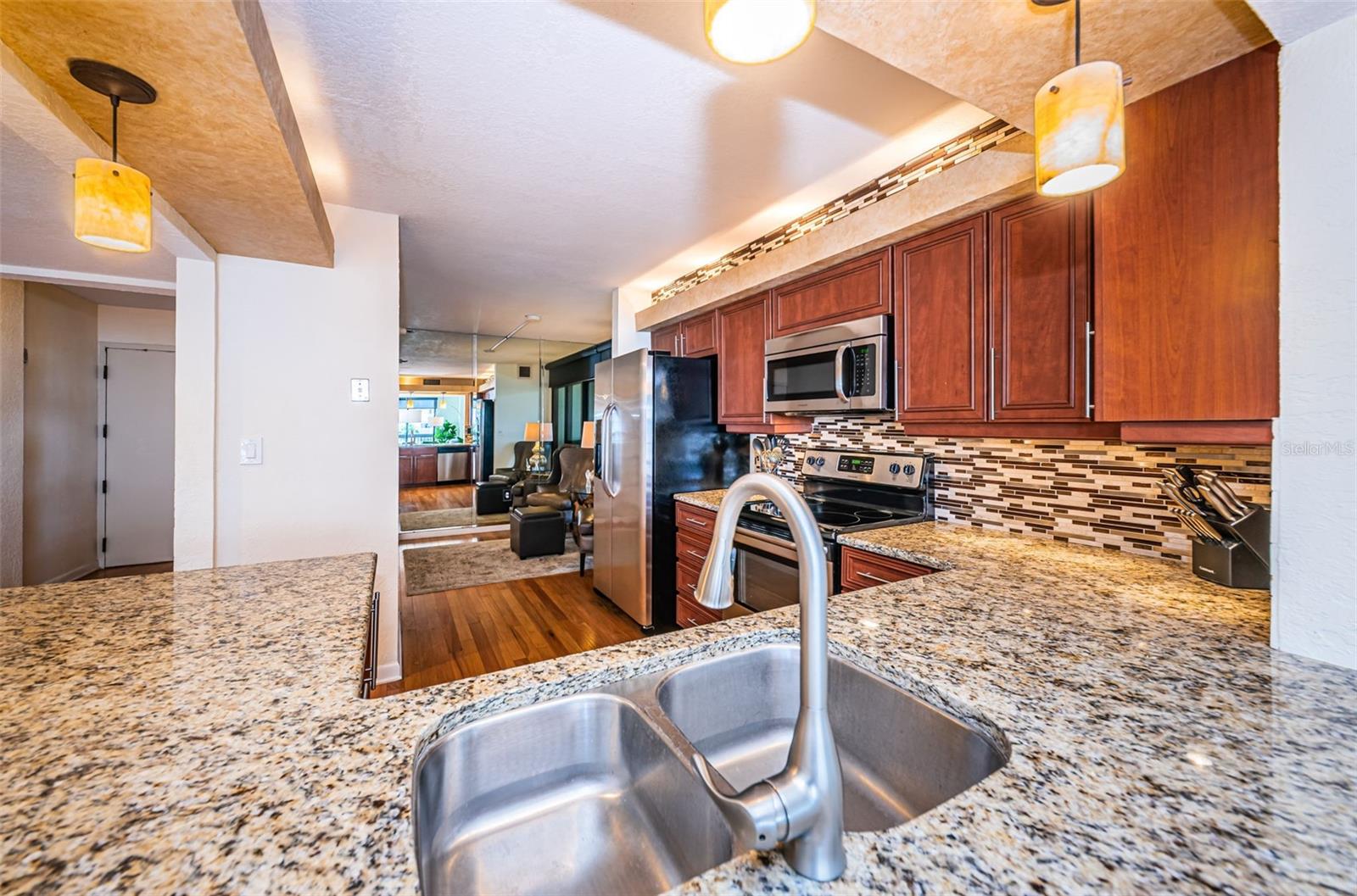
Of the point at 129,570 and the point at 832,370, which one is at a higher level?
the point at 832,370

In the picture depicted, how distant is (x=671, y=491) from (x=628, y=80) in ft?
7.35

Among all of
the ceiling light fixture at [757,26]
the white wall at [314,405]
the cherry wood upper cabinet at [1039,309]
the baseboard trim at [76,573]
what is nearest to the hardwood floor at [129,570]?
the baseboard trim at [76,573]

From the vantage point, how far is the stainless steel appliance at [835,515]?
234cm

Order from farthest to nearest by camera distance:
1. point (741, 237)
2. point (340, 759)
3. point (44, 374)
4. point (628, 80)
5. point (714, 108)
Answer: point (44, 374) → point (741, 237) → point (714, 108) → point (628, 80) → point (340, 759)

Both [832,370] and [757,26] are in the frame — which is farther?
[832,370]

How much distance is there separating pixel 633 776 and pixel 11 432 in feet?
16.1

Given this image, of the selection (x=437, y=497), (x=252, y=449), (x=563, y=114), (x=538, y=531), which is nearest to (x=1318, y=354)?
(x=563, y=114)

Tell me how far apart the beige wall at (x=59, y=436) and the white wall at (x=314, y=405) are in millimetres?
2492

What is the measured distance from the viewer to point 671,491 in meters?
3.38

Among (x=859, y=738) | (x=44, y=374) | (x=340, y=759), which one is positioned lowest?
(x=859, y=738)

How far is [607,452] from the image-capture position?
3.74 metres

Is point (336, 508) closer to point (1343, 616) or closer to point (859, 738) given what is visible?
point (859, 738)

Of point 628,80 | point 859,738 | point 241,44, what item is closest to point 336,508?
point 241,44

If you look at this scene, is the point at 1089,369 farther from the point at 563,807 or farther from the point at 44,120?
the point at 44,120
